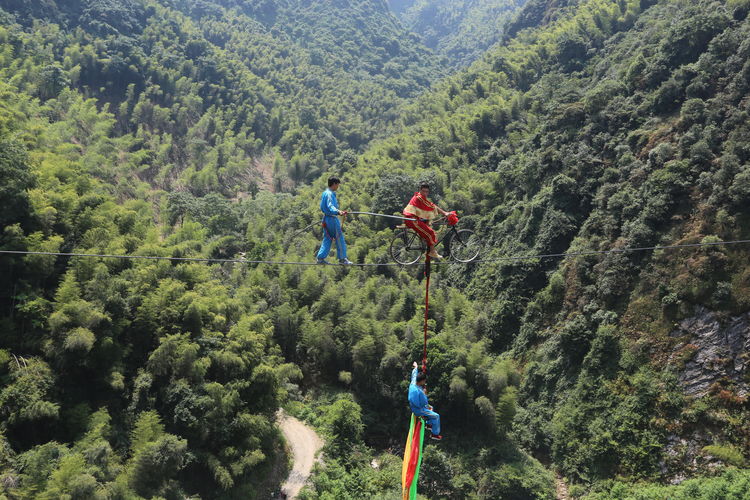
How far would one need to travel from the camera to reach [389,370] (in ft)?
88.6

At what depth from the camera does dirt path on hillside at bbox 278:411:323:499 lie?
2275 centimetres

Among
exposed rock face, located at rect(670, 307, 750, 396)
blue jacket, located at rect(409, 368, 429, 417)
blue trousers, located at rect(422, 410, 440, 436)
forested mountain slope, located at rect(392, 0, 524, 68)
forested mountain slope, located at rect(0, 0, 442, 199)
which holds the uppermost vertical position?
forested mountain slope, located at rect(392, 0, 524, 68)

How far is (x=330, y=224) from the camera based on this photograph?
10.7 meters

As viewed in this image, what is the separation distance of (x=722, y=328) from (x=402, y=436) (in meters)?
13.8

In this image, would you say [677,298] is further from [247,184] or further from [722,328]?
[247,184]

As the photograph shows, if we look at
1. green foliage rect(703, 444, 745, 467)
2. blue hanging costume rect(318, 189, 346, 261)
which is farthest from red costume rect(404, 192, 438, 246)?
green foliage rect(703, 444, 745, 467)

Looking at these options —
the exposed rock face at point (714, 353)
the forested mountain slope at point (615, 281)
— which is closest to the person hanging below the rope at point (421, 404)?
the forested mountain slope at point (615, 281)

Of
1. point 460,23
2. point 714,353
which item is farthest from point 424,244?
point 460,23

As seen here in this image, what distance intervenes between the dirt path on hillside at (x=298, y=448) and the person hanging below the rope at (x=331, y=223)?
14707mm

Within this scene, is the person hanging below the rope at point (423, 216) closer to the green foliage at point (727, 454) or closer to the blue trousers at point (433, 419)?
the blue trousers at point (433, 419)

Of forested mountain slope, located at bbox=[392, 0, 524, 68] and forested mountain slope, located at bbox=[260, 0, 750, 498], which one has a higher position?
forested mountain slope, located at bbox=[392, 0, 524, 68]

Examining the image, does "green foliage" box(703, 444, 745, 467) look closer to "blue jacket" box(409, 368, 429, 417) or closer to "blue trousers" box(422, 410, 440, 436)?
"blue trousers" box(422, 410, 440, 436)

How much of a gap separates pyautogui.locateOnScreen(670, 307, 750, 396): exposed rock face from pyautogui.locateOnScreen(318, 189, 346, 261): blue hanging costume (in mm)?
17512

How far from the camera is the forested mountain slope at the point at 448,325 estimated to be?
1991 centimetres
